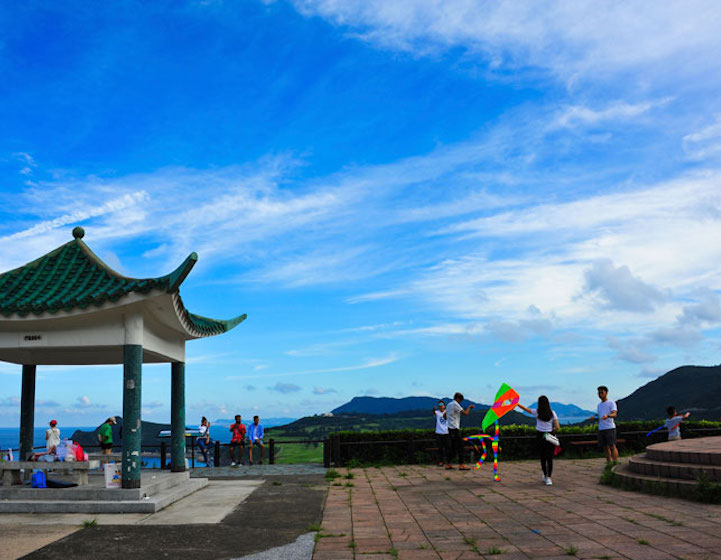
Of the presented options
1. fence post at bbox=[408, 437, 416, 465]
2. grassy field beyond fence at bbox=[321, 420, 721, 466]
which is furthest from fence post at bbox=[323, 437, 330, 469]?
fence post at bbox=[408, 437, 416, 465]

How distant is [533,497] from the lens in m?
9.88

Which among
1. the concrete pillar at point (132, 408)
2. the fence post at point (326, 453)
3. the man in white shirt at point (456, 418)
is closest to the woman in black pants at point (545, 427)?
the man in white shirt at point (456, 418)

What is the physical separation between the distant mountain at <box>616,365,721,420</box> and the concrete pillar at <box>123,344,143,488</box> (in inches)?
2813

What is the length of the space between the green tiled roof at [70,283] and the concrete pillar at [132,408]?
42.2 inches

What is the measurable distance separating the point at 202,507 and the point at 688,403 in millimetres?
80046

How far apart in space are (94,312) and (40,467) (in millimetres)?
2750

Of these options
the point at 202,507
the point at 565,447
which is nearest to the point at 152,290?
the point at 202,507

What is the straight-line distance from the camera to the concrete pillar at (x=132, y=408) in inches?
403

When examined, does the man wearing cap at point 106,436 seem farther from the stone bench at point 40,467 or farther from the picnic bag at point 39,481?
the picnic bag at point 39,481

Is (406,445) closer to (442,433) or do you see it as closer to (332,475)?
(442,433)

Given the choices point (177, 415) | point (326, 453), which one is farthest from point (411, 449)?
point (177, 415)

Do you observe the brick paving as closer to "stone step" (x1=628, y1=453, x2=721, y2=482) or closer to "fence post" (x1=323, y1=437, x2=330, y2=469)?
"stone step" (x1=628, y1=453, x2=721, y2=482)

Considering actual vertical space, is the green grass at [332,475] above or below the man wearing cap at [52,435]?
below

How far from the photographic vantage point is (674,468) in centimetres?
1003
